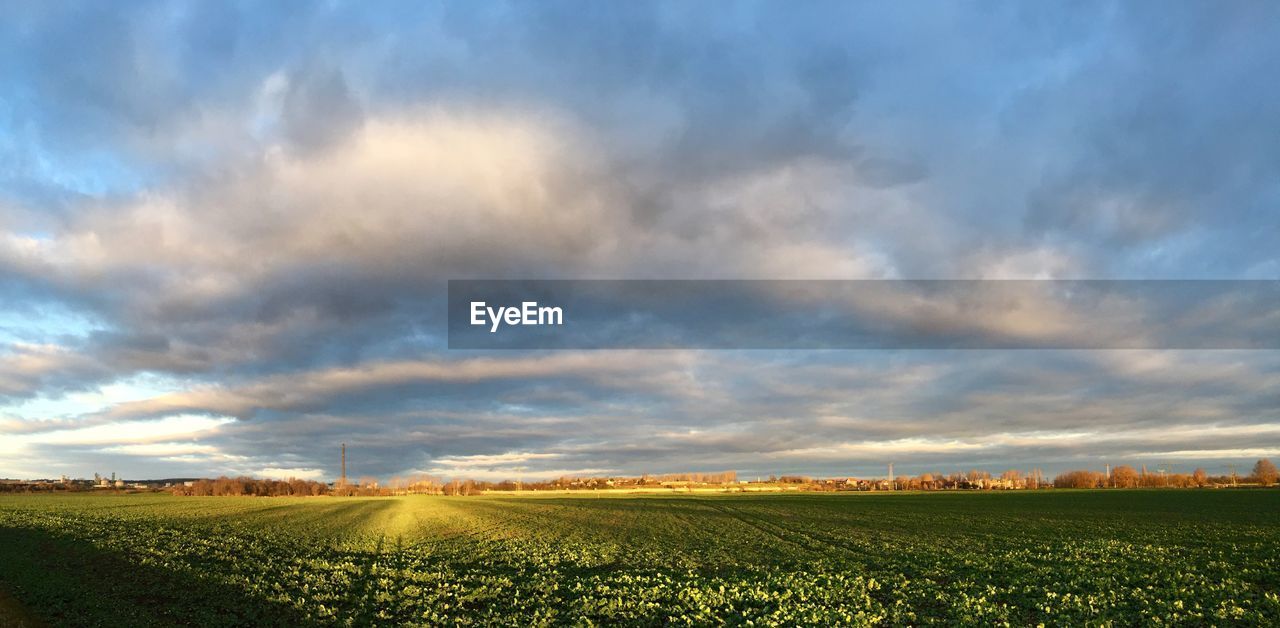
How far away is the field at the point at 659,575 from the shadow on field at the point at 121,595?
14 cm

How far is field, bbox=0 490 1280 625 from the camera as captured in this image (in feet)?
87.5

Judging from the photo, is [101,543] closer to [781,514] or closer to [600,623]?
[600,623]

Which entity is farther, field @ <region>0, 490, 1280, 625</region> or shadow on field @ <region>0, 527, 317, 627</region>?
shadow on field @ <region>0, 527, 317, 627</region>

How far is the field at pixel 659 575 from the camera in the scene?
87.5 feet

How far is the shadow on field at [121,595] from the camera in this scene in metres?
27.1

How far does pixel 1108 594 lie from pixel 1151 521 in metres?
51.7

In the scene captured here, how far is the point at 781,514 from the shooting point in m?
89.4

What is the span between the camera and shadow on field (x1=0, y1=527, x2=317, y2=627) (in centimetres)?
2712

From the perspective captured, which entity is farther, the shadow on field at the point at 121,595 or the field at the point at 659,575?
the shadow on field at the point at 121,595

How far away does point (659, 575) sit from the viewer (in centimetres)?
3425

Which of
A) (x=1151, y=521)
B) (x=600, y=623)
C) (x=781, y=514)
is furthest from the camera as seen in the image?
(x=781, y=514)

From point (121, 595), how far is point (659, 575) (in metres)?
24.6

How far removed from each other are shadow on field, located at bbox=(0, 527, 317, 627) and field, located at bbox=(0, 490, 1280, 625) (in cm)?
14

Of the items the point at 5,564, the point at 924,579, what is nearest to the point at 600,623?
the point at 924,579
